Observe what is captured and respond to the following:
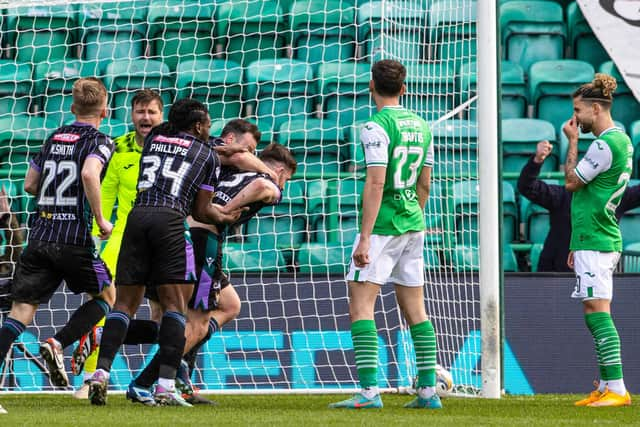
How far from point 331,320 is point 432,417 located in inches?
114

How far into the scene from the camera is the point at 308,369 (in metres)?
7.80

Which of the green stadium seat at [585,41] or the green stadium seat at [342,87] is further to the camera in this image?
the green stadium seat at [585,41]

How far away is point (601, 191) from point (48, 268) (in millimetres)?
3073

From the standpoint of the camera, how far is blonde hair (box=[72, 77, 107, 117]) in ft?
18.9

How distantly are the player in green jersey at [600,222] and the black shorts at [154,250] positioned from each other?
2.28 metres

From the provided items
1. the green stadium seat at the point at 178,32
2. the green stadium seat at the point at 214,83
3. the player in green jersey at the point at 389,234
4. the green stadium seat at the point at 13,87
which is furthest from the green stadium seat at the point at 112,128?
the player in green jersey at the point at 389,234

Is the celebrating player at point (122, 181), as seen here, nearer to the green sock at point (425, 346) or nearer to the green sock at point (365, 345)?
the green sock at point (365, 345)

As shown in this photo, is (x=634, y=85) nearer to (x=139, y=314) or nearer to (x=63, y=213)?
(x=139, y=314)

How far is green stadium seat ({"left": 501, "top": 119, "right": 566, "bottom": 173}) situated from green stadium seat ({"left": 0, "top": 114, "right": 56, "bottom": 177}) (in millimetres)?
3923

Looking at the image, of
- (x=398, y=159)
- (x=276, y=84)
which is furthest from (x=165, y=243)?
(x=276, y=84)

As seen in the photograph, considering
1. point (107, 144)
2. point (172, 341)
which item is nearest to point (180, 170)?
point (107, 144)

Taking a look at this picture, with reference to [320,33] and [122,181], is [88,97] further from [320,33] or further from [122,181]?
[320,33]

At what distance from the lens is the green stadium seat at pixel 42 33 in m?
10.2

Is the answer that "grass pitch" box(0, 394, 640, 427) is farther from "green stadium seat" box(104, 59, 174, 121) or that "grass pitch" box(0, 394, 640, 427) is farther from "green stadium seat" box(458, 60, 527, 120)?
"green stadium seat" box(458, 60, 527, 120)
